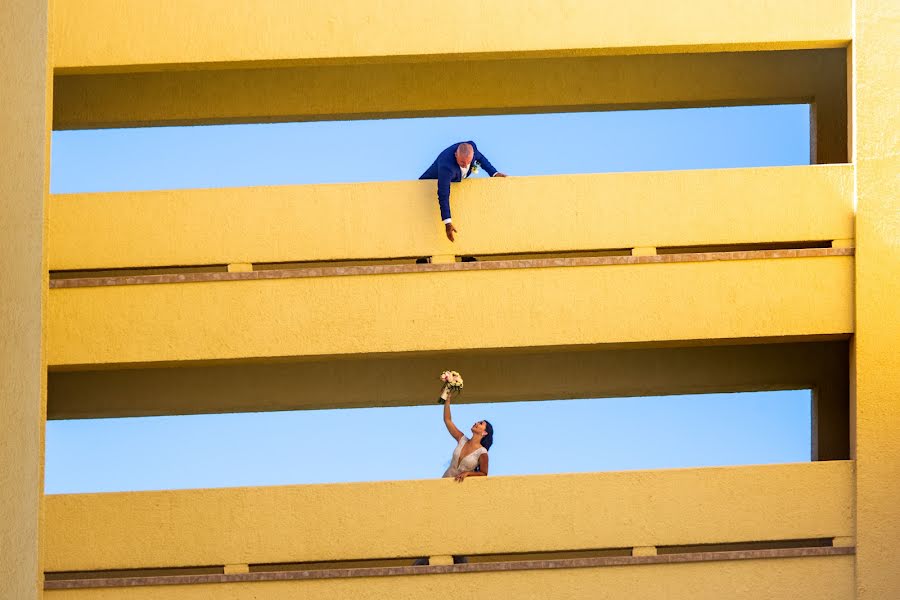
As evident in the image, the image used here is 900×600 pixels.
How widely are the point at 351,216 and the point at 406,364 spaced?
242cm

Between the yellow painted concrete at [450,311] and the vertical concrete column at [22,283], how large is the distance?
3.84ft

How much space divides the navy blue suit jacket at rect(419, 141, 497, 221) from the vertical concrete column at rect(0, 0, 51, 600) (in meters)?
3.57

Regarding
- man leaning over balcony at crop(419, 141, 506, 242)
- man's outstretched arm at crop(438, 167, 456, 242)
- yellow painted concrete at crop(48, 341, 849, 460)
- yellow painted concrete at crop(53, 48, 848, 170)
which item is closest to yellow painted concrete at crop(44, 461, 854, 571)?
yellow painted concrete at crop(48, 341, 849, 460)

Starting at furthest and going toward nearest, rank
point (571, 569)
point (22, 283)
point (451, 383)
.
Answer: point (451, 383), point (571, 569), point (22, 283)

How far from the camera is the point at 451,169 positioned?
1550cm

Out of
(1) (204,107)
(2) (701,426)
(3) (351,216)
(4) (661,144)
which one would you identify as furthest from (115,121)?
(2) (701,426)

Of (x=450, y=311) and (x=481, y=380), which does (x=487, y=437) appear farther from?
(x=481, y=380)

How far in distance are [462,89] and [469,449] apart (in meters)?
4.10

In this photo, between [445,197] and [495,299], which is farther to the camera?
[495,299]

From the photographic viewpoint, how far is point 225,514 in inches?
600

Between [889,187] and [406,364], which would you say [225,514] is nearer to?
[406,364]

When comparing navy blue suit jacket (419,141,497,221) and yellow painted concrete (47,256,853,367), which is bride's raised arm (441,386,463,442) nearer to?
yellow painted concrete (47,256,853,367)

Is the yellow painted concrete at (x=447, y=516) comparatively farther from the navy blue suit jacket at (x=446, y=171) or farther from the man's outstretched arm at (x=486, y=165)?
the man's outstretched arm at (x=486, y=165)

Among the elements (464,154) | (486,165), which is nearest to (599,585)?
(486,165)
